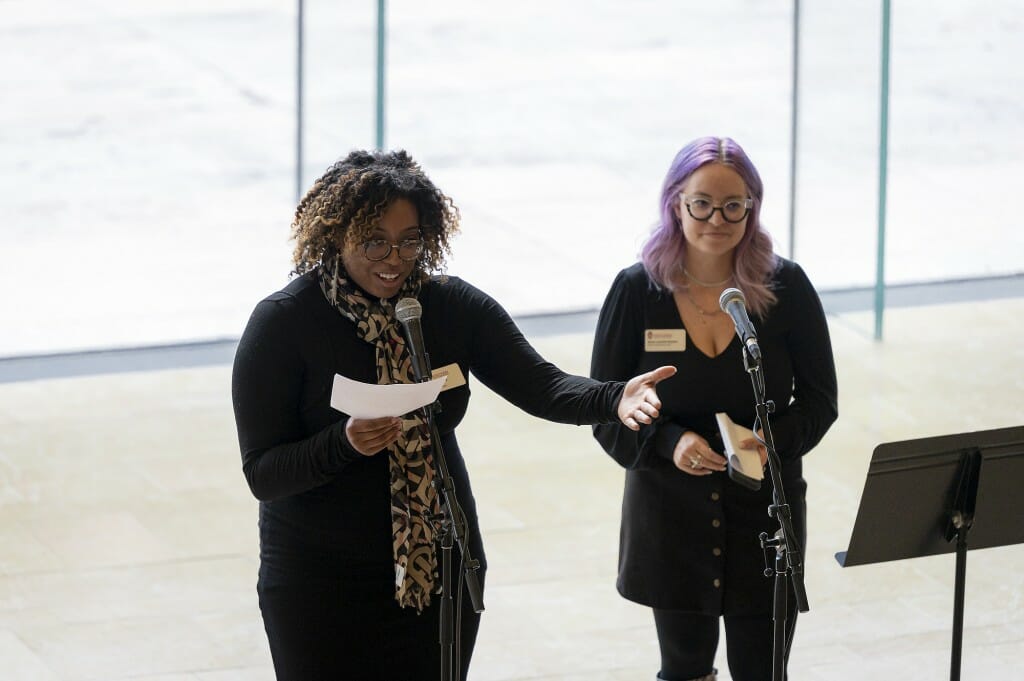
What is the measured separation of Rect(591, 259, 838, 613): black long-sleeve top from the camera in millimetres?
4312

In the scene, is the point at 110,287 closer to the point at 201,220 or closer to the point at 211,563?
the point at 201,220

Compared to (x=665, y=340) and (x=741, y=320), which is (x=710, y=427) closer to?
(x=665, y=340)

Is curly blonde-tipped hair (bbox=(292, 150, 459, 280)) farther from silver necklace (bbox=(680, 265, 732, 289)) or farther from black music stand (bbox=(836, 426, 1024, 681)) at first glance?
black music stand (bbox=(836, 426, 1024, 681))

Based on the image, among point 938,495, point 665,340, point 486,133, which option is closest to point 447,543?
point 665,340

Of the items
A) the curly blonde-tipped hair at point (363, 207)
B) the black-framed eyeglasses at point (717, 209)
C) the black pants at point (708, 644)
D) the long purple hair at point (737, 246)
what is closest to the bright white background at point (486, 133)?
the long purple hair at point (737, 246)

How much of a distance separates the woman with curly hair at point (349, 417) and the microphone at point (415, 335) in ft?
0.64

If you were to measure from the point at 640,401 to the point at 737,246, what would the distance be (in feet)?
2.74

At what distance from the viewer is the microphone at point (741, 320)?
365 centimetres

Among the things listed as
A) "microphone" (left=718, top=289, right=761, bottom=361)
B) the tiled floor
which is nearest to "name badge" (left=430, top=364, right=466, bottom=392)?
"microphone" (left=718, top=289, right=761, bottom=361)

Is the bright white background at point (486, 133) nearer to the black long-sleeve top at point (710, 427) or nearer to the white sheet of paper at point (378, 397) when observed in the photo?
the black long-sleeve top at point (710, 427)

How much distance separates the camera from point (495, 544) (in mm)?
6680

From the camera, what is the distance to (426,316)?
381 cm

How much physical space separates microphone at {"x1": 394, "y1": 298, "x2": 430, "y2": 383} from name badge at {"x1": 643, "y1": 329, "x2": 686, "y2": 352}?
99 centimetres

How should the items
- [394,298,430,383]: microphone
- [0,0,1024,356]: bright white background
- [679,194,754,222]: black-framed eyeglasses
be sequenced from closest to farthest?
1. [394,298,430,383]: microphone
2. [679,194,754,222]: black-framed eyeglasses
3. [0,0,1024,356]: bright white background
